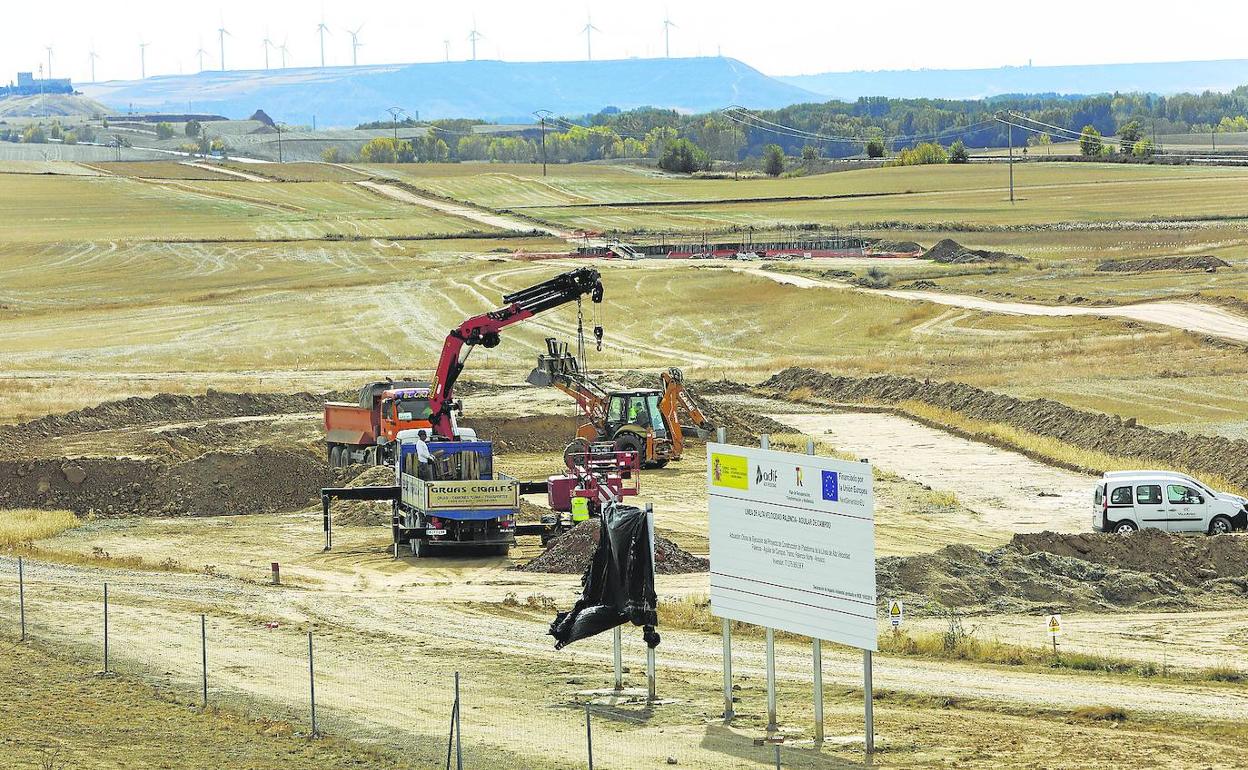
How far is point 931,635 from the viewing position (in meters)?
23.6

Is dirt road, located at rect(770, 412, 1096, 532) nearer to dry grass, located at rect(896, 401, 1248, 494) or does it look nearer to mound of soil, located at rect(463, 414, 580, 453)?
dry grass, located at rect(896, 401, 1248, 494)

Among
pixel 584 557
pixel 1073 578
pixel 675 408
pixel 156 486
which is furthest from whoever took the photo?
pixel 675 408

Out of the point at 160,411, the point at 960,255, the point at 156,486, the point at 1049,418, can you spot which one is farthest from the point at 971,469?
the point at 960,255

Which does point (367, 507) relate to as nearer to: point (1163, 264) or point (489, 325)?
point (489, 325)

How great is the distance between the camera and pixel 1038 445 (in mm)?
45219

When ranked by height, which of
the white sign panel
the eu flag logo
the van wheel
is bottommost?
the van wheel

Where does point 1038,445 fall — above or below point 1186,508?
below

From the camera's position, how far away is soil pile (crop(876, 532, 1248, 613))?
26328mm

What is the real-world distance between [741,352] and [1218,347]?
66.6ft

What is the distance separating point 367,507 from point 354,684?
17.2 m

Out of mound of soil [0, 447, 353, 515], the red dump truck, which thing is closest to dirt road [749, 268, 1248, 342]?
the red dump truck

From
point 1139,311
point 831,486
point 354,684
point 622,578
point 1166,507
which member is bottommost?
point 354,684

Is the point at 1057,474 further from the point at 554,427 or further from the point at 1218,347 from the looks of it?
the point at 1218,347

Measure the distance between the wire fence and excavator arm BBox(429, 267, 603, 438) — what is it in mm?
10770
